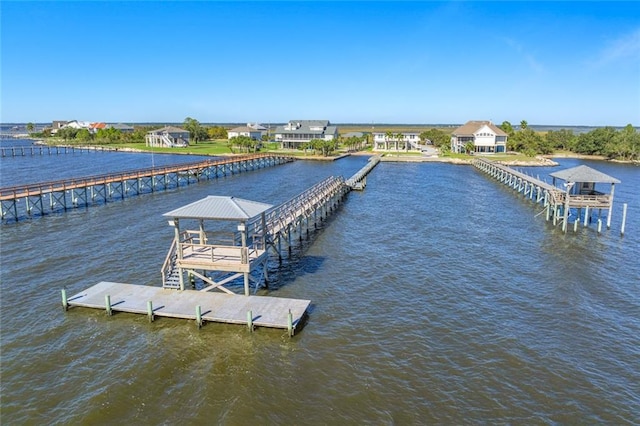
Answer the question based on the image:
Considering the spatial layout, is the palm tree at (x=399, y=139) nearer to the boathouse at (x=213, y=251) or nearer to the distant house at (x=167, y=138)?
the distant house at (x=167, y=138)

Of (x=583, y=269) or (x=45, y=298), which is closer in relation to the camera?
(x=45, y=298)

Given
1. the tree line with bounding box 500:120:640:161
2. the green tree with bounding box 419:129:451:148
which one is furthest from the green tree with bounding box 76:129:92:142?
the tree line with bounding box 500:120:640:161

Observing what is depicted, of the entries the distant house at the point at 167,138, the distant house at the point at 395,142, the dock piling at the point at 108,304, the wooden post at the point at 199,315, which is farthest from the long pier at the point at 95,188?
the distant house at the point at 395,142

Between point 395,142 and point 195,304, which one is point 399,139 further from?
point 195,304

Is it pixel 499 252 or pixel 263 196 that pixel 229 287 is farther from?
pixel 263 196

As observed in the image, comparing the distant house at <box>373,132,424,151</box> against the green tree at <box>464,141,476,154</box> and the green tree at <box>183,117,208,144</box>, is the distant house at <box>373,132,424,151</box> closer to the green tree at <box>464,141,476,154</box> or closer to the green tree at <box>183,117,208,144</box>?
the green tree at <box>464,141,476,154</box>

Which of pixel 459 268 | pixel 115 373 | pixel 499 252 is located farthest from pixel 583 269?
pixel 115 373

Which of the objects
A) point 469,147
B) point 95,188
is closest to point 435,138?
point 469,147
